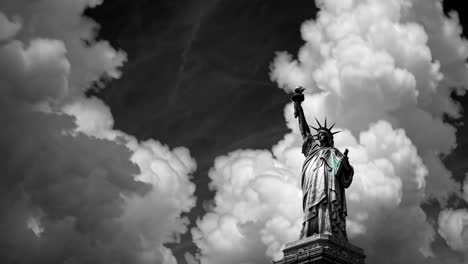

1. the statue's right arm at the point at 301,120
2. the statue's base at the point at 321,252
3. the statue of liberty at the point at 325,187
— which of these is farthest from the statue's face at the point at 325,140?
the statue's base at the point at 321,252

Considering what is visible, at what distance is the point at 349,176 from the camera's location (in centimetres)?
2461

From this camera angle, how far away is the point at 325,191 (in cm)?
2333

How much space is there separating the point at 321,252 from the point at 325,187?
141 inches

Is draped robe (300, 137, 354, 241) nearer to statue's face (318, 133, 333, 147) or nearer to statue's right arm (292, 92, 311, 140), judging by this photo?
statue's face (318, 133, 333, 147)

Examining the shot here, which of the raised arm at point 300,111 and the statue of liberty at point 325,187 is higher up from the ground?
the raised arm at point 300,111

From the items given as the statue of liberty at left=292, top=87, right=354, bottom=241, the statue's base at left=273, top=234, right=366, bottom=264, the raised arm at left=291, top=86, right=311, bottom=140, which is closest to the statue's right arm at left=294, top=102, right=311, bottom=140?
the raised arm at left=291, top=86, right=311, bottom=140

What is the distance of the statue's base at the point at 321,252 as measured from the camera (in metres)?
20.8

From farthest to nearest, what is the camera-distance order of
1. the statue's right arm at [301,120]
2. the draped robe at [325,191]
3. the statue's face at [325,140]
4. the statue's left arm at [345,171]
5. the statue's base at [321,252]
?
the statue's right arm at [301,120], the statue's face at [325,140], the statue's left arm at [345,171], the draped robe at [325,191], the statue's base at [321,252]

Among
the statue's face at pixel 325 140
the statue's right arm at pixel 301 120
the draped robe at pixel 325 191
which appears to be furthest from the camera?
the statue's right arm at pixel 301 120

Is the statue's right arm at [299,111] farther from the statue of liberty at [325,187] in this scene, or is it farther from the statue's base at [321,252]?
the statue's base at [321,252]

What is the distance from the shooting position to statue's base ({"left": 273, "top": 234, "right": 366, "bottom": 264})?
68.2ft

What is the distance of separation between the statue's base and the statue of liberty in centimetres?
65

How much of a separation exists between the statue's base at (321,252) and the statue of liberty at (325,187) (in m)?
0.65

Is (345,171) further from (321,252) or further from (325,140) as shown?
(321,252)
